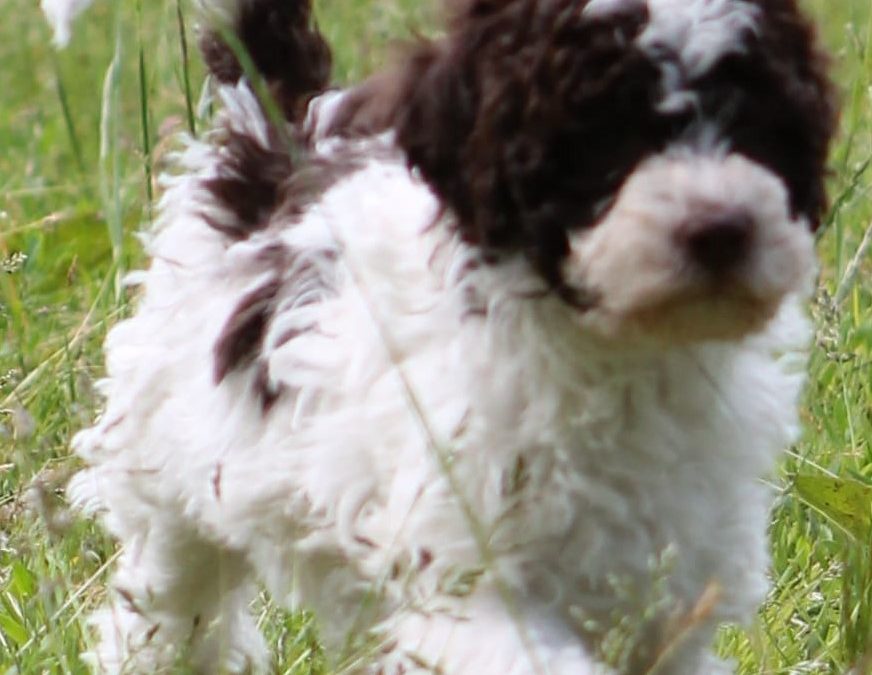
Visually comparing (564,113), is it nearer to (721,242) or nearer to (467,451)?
(721,242)

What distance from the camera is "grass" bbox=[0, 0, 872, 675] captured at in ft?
12.2

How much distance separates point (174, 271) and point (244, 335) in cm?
34

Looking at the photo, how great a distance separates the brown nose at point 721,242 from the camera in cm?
301

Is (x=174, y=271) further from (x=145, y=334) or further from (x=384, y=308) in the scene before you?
(x=384, y=308)

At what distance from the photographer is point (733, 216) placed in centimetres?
303

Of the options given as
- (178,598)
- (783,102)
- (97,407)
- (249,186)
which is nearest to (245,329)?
(249,186)

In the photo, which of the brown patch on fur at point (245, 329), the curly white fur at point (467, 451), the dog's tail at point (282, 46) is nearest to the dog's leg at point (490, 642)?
the curly white fur at point (467, 451)

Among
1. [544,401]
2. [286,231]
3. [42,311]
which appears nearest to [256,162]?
[286,231]

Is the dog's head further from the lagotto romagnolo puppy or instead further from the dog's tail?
the dog's tail

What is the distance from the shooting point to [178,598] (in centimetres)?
455

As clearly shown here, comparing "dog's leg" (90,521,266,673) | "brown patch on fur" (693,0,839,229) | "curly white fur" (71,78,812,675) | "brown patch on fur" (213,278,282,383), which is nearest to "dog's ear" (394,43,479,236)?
"curly white fur" (71,78,812,675)

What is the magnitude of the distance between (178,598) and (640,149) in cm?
184

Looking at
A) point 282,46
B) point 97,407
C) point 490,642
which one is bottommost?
point 97,407

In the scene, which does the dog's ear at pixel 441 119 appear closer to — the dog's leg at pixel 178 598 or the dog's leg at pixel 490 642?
the dog's leg at pixel 490 642
